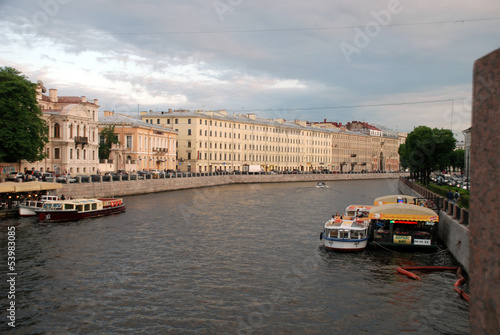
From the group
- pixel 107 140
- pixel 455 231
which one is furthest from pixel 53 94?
pixel 455 231

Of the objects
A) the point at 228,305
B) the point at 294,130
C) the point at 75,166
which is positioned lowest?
the point at 228,305

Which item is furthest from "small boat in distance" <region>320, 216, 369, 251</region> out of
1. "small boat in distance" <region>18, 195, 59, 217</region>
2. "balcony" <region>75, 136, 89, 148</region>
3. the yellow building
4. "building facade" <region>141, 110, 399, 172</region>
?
"building facade" <region>141, 110, 399, 172</region>

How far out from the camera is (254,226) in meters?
27.7

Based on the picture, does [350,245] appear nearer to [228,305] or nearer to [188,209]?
[228,305]

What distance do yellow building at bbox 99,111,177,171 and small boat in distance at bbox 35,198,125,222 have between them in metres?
31.2

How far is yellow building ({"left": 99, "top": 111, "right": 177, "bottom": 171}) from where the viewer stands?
209ft

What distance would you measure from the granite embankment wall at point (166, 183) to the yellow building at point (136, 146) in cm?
940

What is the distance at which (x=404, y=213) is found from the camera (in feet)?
69.7

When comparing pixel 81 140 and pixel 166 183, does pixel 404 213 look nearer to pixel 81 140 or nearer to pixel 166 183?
pixel 166 183

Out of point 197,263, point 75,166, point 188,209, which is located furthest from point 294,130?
point 197,263

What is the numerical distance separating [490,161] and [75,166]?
54295 millimetres

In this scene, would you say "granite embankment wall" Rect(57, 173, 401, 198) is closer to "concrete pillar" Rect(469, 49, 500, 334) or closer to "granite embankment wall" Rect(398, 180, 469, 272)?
"granite embankment wall" Rect(398, 180, 469, 272)

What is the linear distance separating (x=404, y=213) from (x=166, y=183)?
125 feet

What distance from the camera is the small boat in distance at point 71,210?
91.7ft
